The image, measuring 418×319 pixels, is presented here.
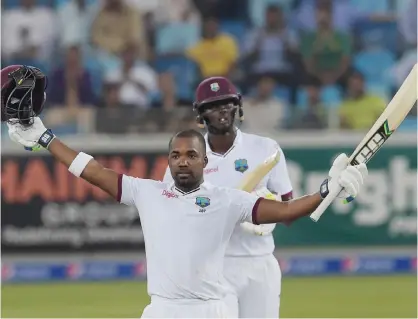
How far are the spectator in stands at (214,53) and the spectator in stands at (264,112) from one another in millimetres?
1032

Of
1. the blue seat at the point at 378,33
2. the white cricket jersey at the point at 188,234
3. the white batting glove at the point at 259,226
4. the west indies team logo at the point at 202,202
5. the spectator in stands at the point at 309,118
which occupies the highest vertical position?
the blue seat at the point at 378,33

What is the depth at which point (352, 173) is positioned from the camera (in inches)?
199

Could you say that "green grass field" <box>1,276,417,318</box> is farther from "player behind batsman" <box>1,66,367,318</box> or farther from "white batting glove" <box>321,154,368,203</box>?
"white batting glove" <box>321,154,368,203</box>

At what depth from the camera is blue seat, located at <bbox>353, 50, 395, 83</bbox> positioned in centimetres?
1445

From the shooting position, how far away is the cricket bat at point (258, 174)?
6723 millimetres

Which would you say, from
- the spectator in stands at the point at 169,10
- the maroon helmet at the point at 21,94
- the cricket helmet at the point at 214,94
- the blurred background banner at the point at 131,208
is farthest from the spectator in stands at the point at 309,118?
the maroon helmet at the point at 21,94

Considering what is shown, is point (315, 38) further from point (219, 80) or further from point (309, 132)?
point (219, 80)

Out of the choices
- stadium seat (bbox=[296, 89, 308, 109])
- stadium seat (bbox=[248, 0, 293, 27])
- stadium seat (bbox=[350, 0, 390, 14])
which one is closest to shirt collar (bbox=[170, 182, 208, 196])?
stadium seat (bbox=[296, 89, 308, 109])

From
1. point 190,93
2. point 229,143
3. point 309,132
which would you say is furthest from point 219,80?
point 190,93

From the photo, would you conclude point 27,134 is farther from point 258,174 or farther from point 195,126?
point 195,126

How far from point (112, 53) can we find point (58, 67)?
0.83 metres

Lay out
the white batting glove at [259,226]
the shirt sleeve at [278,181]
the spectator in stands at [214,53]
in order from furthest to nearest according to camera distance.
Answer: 1. the spectator in stands at [214,53]
2. the shirt sleeve at [278,181]
3. the white batting glove at [259,226]

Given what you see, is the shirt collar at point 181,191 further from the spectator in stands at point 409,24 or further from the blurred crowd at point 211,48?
the spectator in stands at point 409,24

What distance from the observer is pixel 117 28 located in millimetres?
14477
